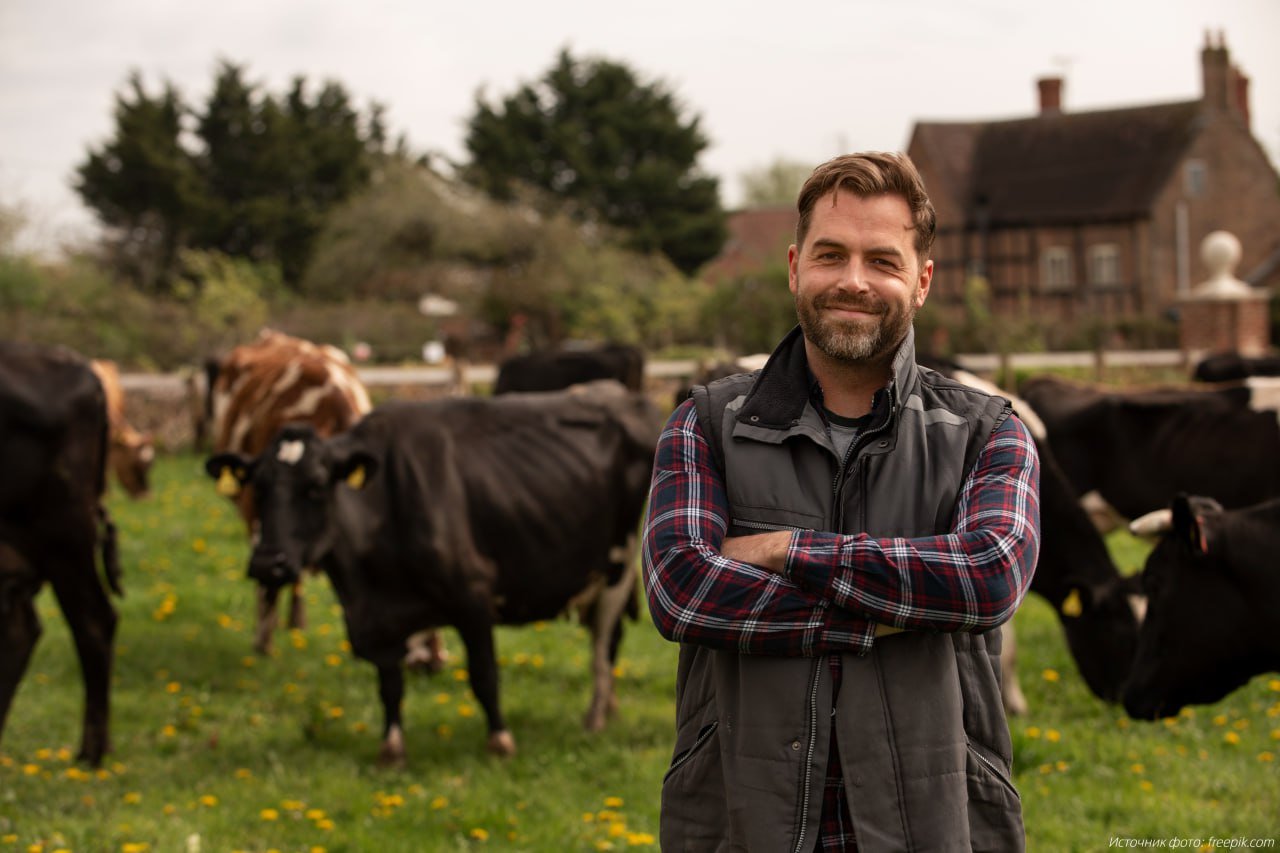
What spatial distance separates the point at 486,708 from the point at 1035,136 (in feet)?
142

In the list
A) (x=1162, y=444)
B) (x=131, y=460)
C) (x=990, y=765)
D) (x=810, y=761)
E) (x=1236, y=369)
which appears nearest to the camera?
(x=810, y=761)

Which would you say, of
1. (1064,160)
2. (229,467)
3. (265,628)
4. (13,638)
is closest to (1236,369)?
(265,628)

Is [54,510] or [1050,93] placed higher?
[1050,93]

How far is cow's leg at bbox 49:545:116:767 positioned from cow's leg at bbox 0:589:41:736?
0.61 feet

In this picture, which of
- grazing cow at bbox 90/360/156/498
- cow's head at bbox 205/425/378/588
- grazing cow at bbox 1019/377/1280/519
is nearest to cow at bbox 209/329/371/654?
cow's head at bbox 205/425/378/588

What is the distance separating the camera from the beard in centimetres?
262

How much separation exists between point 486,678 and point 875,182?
458cm

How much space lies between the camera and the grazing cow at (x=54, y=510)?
6.19 metres

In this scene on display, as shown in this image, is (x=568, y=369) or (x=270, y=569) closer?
(x=270, y=569)

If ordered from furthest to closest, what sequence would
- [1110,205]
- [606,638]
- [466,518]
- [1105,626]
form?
1. [1110,205]
2. [606,638]
3. [1105,626]
4. [466,518]

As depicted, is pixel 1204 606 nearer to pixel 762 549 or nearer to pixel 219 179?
pixel 762 549

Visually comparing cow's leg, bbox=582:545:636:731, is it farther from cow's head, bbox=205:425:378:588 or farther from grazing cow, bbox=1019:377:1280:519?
grazing cow, bbox=1019:377:1280:519

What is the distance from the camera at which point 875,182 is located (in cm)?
261

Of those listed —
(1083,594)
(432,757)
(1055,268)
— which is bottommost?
(432,757)
